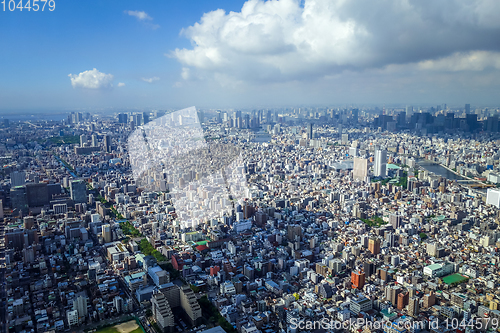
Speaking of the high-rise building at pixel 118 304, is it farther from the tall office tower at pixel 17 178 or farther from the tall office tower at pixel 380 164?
the tall office tower at pixel 380 164

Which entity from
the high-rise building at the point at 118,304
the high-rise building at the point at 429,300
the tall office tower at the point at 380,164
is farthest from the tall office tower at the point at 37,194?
the tall office tower at the point at 380,164

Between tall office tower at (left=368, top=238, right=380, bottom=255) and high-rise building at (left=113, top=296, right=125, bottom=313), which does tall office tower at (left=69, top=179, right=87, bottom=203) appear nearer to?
high-rise building at (left=113, top=296, right=125, bottom=313)

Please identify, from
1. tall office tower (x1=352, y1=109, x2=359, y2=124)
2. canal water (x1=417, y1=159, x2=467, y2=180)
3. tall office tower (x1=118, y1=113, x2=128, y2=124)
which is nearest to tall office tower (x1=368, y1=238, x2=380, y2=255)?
tall office tower (x1=118, y1=113, x2=128, y2=124)

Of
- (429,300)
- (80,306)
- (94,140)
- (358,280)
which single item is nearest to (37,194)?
(94,140)

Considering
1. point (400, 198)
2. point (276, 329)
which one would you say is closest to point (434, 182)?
point (400, 198)

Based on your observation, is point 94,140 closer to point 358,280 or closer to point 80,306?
point 80,306

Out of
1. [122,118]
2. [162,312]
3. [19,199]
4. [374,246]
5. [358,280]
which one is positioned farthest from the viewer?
[122,118]
